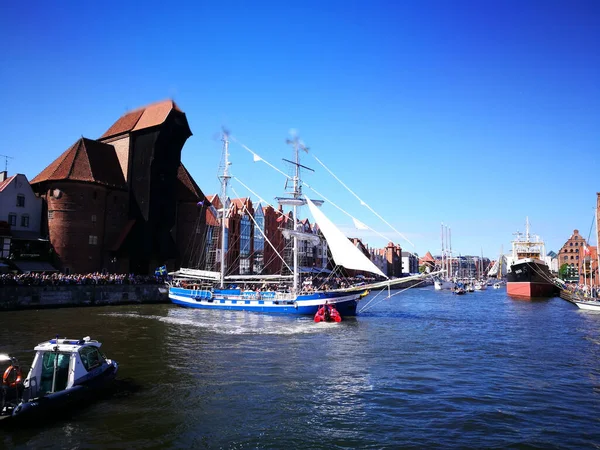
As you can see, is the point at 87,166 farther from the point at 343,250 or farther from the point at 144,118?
the point at 343,250

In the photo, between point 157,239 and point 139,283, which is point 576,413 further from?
point 157,239

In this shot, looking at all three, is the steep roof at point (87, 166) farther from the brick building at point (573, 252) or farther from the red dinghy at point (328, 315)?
the brick building at point (573, 252)

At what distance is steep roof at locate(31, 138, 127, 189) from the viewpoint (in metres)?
63.1

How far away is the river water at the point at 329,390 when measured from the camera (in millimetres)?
14039

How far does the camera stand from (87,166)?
64875 millimetres

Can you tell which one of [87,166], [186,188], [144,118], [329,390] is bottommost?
[329,390]

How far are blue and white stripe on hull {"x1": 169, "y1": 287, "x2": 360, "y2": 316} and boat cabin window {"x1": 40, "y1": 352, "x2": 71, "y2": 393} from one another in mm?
31276

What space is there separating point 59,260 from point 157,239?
43.5ft

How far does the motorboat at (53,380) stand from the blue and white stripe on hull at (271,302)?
29930 mm

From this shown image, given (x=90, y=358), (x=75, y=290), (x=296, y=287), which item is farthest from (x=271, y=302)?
(x=90, y=358)

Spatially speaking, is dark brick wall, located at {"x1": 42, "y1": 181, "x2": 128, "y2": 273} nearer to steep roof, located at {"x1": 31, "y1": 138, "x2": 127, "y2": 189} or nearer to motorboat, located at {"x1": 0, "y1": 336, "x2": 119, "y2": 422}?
steep roof, located at {"x1": 31, "y1": 138, "x2": 127, "y2": 189}

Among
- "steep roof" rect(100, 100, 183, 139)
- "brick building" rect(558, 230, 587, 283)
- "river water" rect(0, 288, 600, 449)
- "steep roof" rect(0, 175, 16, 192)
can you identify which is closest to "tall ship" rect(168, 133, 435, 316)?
"river water" rect(0, 288, 600, 449)

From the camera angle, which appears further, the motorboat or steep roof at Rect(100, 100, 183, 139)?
steep roof at Rect(100, 100, 183, 139)

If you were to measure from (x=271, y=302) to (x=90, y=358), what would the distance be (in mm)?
32830
